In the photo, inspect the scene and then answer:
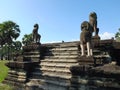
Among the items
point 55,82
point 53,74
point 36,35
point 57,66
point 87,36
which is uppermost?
point 36,35

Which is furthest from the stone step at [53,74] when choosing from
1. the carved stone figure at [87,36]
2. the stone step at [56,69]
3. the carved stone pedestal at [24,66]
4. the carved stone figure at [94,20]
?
the carved stone figure at [94,20]

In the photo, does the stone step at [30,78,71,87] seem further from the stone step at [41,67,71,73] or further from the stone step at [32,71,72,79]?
the stone step at [41,67,71,73]

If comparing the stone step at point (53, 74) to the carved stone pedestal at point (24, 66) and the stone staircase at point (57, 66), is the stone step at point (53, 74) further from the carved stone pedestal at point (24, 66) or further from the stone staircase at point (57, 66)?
the carved stone pedestal at point (24, 66)

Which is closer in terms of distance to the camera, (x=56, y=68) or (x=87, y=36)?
(x=87, y=36)

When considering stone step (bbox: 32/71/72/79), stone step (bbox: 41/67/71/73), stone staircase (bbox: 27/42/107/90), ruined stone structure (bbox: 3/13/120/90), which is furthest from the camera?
stone step (bbox: 41/67/71/73)

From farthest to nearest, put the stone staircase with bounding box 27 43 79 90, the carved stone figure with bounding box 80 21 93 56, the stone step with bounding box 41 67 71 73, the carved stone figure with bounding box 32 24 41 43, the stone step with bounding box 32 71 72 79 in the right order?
the carved stone figure with bounding box 32 24 41 43, the stone step with bounding box 41 67 71 73, the stone staircase with bounding box 27 43 79 90, the stone step with bounding box 32 71 72 79, the carved stone figure with bounding box 80 21 93 56

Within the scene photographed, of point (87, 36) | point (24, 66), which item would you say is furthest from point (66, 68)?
point (24, 66)

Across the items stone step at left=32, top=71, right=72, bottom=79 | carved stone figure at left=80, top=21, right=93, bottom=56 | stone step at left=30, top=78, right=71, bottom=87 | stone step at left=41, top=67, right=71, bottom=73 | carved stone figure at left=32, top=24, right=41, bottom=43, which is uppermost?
carved stone figure at left=32, top=24, right=41, bottom=43

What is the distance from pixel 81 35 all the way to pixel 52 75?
3.15 meters

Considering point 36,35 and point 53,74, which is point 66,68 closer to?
point 53,74

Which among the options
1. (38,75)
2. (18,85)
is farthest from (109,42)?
(18,85)

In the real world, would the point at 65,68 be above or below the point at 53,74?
above

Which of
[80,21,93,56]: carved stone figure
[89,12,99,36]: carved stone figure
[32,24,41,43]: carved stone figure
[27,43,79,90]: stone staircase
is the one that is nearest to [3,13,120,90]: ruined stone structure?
[27,43,79,90]: stone staircase

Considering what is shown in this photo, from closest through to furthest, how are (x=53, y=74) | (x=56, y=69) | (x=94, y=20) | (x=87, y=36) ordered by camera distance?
(x=87, y=36) < (x=53, y=74) < (x=56, y=69) < (x=94, y=20)
